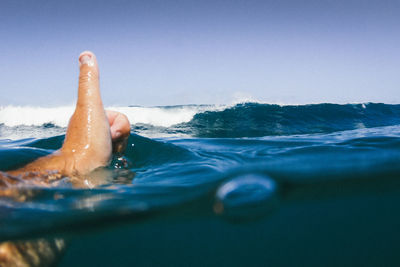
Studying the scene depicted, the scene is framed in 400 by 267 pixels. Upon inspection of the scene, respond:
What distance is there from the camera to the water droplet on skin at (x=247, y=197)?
238 centimetres

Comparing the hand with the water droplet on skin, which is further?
the hand

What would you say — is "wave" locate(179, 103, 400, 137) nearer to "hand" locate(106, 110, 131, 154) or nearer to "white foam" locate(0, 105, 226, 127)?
"white foam" locate(0, 105, 226, 127)

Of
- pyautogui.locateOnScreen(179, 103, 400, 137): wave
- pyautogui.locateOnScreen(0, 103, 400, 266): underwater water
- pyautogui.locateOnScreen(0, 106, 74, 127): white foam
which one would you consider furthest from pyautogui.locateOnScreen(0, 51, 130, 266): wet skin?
pyautogui.locateOnScreen(0, 106, 74, 127): white foam

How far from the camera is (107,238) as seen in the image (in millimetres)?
2705

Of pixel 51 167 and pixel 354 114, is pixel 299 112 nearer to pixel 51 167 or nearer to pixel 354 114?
pixel 354 114

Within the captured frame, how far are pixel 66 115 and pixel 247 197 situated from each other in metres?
15.6

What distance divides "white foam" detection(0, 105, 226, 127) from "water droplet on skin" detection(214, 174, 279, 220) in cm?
1009

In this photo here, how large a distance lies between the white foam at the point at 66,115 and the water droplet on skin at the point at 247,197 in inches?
397

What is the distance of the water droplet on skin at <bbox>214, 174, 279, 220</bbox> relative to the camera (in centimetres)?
238

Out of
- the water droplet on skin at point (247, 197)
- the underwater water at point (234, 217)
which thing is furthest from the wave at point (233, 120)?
the water droplet on skin at point (247, 197)

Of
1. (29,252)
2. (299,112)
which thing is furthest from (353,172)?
(299,112)

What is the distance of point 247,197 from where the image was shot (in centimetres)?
238

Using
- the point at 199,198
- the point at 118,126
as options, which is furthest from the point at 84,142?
the point at 199,198

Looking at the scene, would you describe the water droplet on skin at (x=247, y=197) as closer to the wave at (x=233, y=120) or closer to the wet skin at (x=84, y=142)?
the wet skin at (x=84, y=142)
